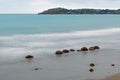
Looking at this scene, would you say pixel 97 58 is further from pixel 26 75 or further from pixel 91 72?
pixel 26 75

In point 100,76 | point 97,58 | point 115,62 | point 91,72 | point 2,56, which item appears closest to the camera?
point 100,76

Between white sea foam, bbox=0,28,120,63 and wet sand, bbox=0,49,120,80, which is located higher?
wet sand, bbox=0,49,120,80

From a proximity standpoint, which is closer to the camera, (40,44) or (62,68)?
(62,68)

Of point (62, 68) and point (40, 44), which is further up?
point (62, 68)

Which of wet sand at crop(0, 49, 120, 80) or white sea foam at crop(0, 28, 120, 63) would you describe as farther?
white sea foam at crop(0, 28, 120, 63)

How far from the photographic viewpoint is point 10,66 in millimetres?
42688

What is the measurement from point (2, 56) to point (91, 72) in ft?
61.6

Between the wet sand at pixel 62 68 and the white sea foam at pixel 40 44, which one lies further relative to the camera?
the white sea foam at pixel 40 44

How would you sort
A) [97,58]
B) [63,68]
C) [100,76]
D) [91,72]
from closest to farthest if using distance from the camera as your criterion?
[100,76] < [91,72] < [63,68] < [97,58]

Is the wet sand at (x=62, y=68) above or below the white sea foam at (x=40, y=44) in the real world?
above

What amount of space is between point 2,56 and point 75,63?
13190 mm

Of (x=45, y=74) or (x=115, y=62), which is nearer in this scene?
(x=45, y=74)

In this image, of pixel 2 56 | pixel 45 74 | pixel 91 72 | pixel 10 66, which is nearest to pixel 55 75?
pixel 45 74

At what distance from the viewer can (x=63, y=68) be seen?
135 feet
